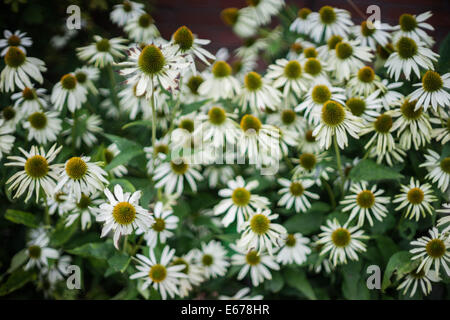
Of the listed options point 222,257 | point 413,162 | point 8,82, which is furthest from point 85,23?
point 413,162

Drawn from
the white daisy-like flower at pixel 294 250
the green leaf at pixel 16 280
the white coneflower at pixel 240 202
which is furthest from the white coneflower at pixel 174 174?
the green leaf at pixel 16 280

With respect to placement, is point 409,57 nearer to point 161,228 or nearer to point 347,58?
point 347,58

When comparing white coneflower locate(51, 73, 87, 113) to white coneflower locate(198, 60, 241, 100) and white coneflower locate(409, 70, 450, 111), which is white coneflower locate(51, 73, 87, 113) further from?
white coneflower locate(409, 70, 450, 111)

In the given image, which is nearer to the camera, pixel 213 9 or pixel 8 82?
pixel 8 82

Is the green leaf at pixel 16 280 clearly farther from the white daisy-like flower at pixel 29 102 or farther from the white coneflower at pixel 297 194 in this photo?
the white coneflower at pixel 297 194

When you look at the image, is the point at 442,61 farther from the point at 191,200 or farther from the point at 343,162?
the point at 191,200

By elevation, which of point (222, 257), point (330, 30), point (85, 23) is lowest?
point (222, 257)
